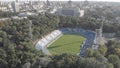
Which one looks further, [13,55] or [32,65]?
[13,55]

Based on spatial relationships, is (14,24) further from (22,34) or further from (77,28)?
(77,28)

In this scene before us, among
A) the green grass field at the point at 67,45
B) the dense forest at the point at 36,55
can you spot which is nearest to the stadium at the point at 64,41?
the green grass field at the point at 67,45

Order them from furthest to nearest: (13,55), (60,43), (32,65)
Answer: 1. (60,43)
2. (13,55)
3. (32,65)

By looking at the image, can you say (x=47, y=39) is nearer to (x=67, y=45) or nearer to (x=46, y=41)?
(x=46, y=41)

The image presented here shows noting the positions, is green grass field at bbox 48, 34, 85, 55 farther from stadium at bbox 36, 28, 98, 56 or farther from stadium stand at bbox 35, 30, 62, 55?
stadium stand at bbox 35, 30, 62, 55

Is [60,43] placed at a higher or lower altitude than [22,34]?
lower

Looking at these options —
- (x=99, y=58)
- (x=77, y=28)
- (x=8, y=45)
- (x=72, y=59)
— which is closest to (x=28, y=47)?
(x=8, y=45)

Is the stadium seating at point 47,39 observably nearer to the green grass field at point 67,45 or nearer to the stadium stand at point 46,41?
the stadium stand at point 46,41
